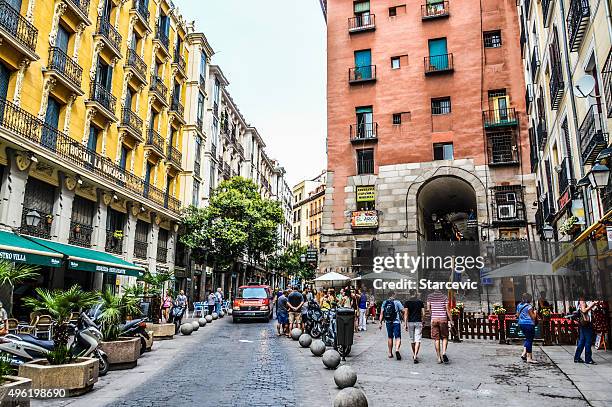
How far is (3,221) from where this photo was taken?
1569 centimetres

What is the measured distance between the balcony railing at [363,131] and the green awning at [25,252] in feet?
62.0

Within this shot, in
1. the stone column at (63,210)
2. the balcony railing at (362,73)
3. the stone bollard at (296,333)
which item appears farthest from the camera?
the balcony railing at (362,73)

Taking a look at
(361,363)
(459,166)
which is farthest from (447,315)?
(459,166)

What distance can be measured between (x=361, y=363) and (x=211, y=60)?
34.0 m

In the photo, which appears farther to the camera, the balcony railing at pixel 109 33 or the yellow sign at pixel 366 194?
the yellow sign at pixel 366 194

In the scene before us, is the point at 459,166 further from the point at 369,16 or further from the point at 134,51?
the point at 134,51

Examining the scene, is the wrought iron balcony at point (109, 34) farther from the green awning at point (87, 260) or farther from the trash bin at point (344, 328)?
the trash bin at point (344, 328)

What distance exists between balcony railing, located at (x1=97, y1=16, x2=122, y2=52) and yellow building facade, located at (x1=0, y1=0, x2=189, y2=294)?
5 cm

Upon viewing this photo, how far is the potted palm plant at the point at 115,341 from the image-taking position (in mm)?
9734

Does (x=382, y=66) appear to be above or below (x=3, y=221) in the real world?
above

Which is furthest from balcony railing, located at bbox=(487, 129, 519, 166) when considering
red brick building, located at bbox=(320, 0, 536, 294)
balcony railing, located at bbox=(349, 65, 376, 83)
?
balcony railing, located at bbox=(349, 65, 376, 83)

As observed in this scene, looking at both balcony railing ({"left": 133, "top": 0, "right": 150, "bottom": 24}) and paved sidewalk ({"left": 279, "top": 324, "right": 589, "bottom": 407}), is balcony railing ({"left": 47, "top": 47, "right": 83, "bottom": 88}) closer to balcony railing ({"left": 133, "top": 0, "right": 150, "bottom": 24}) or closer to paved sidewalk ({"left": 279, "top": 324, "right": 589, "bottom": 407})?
balcony railing ({"left": 133, "top": 0, "right": 150, "bottom": 24})

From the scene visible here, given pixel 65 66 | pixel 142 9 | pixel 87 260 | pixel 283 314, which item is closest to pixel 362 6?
pixel 142 9

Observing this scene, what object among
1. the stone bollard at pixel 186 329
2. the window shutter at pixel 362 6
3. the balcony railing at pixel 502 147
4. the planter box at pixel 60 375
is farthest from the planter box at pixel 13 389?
the window shutter at pixel 362 6
